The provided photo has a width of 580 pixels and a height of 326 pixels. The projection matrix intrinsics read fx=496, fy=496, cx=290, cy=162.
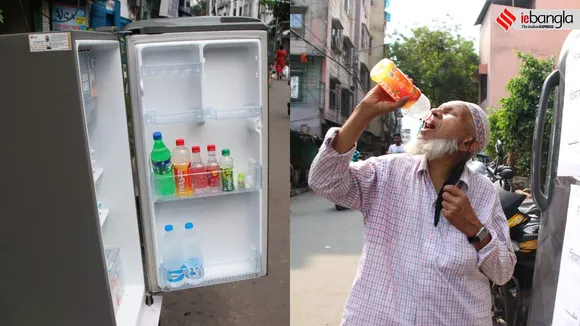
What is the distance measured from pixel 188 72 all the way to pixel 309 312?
148 cm

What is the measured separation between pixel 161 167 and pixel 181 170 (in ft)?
0.48

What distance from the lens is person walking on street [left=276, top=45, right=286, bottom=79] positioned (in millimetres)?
2836

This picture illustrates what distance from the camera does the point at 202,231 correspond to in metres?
3.14

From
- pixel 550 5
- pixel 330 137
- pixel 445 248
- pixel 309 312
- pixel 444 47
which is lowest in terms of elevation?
pixel 309 312

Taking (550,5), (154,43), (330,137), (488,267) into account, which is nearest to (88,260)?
(330,137)

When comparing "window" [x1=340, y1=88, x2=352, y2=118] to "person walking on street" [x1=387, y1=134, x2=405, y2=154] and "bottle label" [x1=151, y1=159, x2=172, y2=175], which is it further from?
"bottle label" [x1=151, y1=159, x2=172, y2=175]

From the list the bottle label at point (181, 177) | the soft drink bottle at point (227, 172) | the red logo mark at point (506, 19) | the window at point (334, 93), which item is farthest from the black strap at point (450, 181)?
the bottle label at point (181, 177)

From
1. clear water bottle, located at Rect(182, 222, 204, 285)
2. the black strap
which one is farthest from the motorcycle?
clear water bottle, located at Rect(182, 222, 204, 285)

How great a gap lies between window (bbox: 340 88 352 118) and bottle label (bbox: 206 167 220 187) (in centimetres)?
93

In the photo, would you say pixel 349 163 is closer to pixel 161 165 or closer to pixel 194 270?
pixel 161 165

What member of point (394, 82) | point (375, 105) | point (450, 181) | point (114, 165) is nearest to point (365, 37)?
point (394, 82)

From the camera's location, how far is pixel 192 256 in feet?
9.97

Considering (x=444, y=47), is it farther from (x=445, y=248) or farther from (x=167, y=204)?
(x=167, y=204)

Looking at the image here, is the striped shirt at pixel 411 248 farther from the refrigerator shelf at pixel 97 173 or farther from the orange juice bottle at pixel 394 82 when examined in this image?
the refrigerator shelf at pixel 97 173
